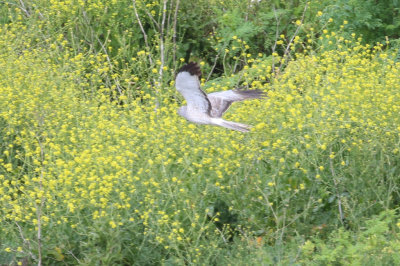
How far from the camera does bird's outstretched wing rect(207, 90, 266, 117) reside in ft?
16.3

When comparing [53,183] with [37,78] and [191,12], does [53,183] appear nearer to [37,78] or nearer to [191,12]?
[37,78]

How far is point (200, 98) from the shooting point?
4859mm

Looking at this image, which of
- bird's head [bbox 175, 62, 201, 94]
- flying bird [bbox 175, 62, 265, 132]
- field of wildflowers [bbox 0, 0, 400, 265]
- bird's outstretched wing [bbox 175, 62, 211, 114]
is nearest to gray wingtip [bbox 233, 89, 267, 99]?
flying bird [bbox 175, 62, 265, 132]

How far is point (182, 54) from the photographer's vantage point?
8133 mm

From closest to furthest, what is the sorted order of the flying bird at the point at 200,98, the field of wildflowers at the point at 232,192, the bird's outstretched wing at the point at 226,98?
the field of wildflowers at the point at 232,192 < the flying bird at the point at 200,98 < the bird's outstretched wing at the point at 226,98

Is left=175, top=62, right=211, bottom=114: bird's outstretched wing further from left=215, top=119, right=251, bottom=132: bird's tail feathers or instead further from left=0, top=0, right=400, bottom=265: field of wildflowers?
left=215, top=119, right=251, bottom=132: bird's tail feathers

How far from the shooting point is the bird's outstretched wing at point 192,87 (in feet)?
15.5

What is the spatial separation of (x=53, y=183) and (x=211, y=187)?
961 mm

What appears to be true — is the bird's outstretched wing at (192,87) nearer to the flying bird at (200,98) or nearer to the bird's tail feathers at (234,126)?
the flying bird at (200,98)

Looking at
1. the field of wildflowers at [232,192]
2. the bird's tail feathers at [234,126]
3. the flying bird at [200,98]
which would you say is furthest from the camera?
the flying bird at [200,98]

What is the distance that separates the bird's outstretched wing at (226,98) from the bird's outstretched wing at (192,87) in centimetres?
10

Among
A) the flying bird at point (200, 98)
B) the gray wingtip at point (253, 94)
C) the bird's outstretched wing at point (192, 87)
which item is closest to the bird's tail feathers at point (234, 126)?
the flying bird at point (200, 98)

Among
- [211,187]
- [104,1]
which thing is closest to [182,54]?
[104,1]

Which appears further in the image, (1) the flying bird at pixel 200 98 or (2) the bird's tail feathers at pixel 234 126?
(1) the flying bird at pixel 200 98
